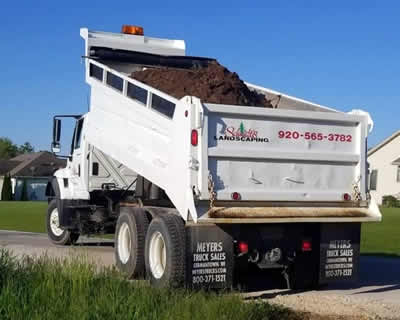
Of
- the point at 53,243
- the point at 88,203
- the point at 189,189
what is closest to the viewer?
the point at 189,189

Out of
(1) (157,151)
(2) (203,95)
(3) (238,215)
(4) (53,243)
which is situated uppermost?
(2) (203,95)

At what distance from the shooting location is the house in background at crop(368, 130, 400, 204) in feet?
207

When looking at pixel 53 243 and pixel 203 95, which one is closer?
pixel 203 95

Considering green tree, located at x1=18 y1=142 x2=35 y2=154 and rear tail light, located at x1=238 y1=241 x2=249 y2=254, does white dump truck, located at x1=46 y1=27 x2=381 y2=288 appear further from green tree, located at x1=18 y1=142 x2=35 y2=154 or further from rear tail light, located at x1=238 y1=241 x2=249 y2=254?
green tree, located at x1=18 y1=142 x2=35 y2=154

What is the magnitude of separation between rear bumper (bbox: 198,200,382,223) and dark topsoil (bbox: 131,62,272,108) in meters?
2.02

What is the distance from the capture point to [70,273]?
28.1ft

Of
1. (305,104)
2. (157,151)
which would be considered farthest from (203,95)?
(305,104)

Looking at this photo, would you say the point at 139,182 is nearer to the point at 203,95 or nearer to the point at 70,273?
the point at 203,95

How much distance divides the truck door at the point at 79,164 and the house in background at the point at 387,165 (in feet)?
160

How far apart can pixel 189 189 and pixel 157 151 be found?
1.36m

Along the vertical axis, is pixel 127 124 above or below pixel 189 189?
above

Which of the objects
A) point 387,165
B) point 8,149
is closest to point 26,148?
point 8,149

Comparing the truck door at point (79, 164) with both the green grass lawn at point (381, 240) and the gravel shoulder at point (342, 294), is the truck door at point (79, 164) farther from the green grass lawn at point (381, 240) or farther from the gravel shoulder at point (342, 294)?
the green grass lawn at point (381, 240)

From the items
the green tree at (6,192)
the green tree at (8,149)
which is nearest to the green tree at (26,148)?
the green tree at (8,149)
